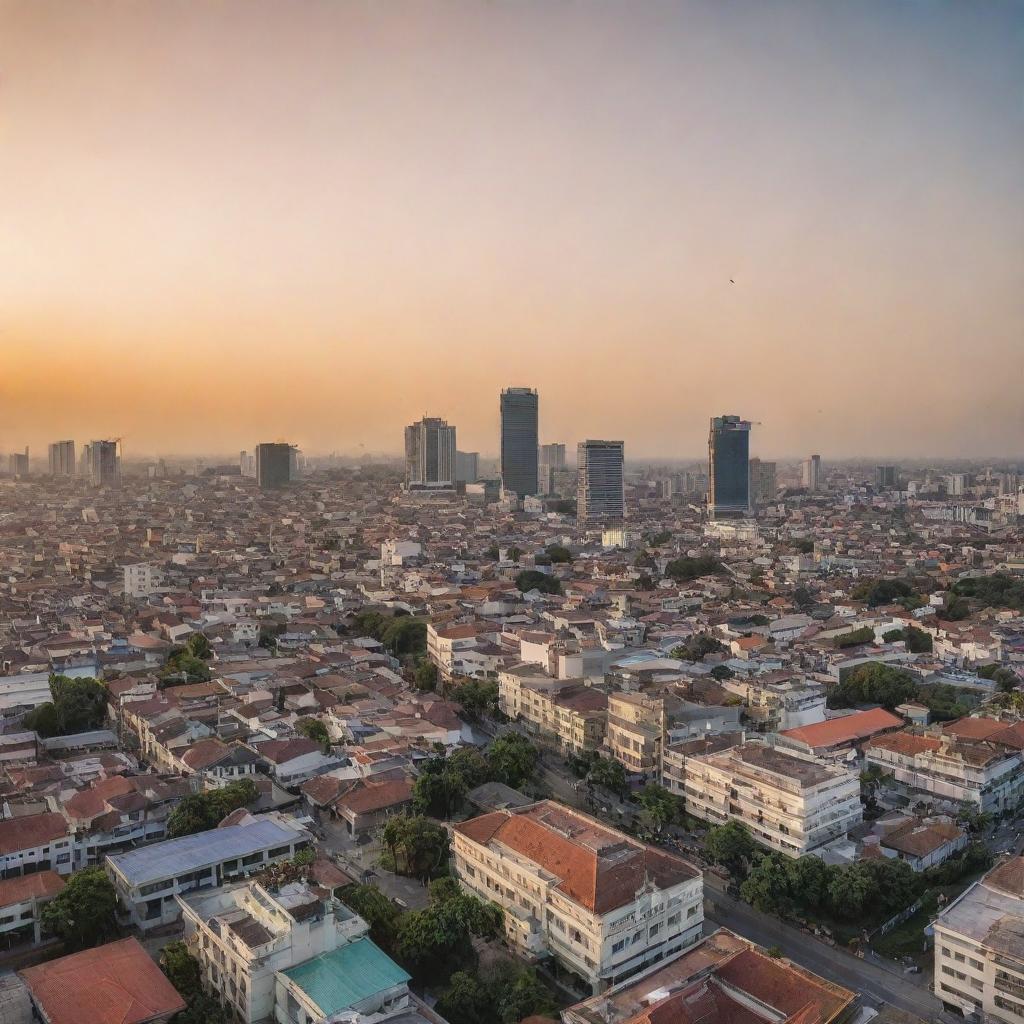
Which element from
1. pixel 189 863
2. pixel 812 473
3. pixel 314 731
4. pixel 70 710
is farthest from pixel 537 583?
pixel 812 473

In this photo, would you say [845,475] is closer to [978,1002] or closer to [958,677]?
[958,677]

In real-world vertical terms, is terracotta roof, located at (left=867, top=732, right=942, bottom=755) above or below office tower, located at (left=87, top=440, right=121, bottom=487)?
below

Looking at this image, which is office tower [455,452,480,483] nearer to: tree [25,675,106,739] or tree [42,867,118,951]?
tree [25,675,106,739]

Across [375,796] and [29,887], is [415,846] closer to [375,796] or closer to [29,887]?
[375,796]

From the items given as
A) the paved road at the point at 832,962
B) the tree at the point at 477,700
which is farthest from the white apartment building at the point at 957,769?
the tree at the point at 477,700

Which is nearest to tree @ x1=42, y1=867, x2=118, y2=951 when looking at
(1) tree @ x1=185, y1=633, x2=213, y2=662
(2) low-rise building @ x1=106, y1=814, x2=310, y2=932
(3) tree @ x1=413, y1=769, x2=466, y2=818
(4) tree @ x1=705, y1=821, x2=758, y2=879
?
(2) low-rise building @ x1=106, y1=814, x2=310, y2=932

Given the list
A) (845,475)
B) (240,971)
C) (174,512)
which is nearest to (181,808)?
(240,971)
